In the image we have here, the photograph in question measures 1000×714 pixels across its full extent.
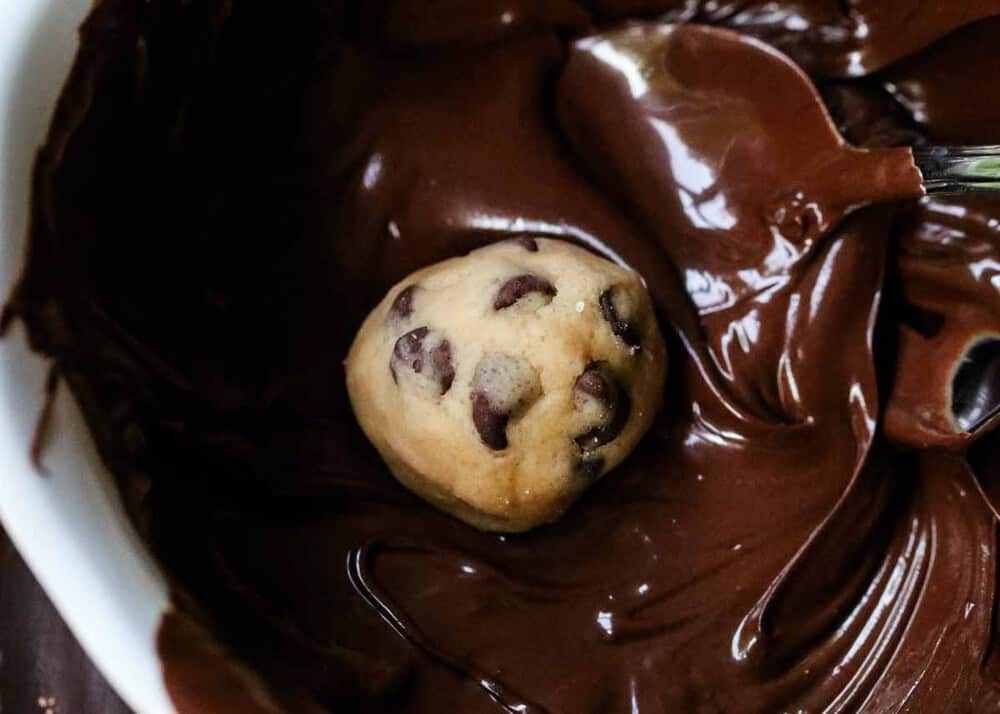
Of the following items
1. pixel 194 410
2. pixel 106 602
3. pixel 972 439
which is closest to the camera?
pixel 106 602

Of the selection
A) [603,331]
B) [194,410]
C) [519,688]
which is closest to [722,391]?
[603,331]

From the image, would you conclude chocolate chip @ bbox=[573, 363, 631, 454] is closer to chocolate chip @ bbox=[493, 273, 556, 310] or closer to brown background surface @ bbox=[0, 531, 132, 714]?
chocolate chip @ bbox=[493, 273, 556, 310]

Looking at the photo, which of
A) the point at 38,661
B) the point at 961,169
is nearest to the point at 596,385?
the point at 961,169

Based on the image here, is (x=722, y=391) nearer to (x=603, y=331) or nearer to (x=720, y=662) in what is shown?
(x=603, y=331)

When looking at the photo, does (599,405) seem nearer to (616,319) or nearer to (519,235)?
(616,319)

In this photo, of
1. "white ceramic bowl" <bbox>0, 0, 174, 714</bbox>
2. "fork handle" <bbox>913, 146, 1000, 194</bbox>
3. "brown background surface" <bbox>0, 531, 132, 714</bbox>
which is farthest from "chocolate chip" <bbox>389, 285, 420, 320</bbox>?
"fork handle" <bbox>913, 146, 1000, 194</bbox>

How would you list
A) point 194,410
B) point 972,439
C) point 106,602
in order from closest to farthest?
point 106,602
point 194,410
point 972,439

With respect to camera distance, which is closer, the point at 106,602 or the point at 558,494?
the point at 106,602
